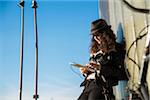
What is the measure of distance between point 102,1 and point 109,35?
3.04ft

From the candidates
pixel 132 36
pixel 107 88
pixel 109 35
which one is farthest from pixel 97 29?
pixel 107 88

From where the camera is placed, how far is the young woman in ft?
5.14

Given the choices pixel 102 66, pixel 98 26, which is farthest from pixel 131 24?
pixel 102 66

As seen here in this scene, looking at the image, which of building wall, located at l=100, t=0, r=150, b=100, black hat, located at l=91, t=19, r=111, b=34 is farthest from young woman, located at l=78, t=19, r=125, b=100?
building wall, located at l=100, t=0, r=150, b=100

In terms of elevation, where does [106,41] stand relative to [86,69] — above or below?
above

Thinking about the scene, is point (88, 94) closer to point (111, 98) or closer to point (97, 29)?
point (111, 98)

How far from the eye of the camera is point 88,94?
166 cm

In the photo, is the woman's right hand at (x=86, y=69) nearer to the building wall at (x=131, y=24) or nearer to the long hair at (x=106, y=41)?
the long hair at (x=106, y=41)

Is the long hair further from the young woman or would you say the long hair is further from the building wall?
the building wall

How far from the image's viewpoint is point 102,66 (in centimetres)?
155

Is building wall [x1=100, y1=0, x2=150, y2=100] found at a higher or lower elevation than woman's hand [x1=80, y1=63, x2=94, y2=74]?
higher

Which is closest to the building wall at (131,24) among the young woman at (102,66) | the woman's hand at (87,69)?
the young woman at (102,66)

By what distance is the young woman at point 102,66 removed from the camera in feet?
5.14

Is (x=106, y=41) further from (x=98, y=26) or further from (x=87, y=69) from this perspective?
(x=87, y=69)
